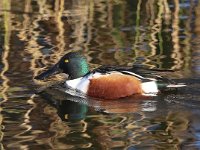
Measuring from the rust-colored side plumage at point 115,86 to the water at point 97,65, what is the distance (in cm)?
14

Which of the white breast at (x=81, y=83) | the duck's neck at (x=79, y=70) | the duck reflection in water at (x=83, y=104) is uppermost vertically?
the duck's neck at (x=79, y=70)

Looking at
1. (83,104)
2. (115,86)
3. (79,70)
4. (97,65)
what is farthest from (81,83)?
A: (97,65)

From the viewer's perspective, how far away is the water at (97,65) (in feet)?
22.3

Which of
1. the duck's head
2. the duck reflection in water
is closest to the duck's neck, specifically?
the duck's head

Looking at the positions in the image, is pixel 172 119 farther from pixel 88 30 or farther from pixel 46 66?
pixel 88 30

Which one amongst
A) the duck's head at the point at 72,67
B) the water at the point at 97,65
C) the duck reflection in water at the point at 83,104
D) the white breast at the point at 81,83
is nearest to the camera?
the water at the point at 97,65

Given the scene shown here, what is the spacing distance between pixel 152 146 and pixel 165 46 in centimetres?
460

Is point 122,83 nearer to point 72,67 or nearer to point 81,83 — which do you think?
point 81,83

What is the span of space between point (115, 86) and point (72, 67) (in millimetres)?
781

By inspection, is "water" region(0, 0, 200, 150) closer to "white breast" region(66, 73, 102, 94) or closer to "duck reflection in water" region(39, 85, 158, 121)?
"duck reflection in water" region(39, 85, 158, 121)

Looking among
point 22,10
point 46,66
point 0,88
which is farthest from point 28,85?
point 22,10

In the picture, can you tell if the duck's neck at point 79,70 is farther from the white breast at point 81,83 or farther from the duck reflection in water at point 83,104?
the duck reflection in water at point 83,104

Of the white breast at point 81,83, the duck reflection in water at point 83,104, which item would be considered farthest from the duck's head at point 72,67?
the duck reflection in water at point 83,104

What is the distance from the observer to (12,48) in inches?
435
